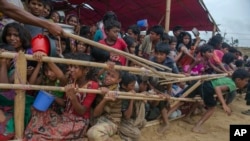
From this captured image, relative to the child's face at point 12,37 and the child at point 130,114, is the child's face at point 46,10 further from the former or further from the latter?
the child at point 130,114

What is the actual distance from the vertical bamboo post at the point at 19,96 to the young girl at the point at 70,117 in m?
0.15

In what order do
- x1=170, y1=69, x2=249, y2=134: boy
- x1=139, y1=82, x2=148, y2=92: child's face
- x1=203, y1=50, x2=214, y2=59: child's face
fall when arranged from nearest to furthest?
x1=139, y1=82, x2=148, y2=92: child's face
x1=170, y1=69, x2=249, y2=134: boy
x1=203, y1=50, x2=214, y2=59: child's face

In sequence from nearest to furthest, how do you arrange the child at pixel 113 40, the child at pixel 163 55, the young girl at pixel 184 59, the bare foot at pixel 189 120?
the child at pixel 113 40 < the child at pixel 163 55 < the bare foot at pixel 189 120 < the young girl at pixel 184 59

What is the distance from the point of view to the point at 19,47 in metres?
2.84

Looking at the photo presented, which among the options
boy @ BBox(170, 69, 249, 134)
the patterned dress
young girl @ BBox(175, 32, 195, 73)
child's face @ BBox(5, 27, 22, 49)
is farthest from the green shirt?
child's face @ BBox(5, 27, 22, 49)

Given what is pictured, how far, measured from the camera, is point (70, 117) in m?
2.77

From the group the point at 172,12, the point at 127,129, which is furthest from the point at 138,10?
the point at 127,129

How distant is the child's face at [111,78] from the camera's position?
3004 mm

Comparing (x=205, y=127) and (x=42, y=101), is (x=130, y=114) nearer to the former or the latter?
(x=42, y=101)

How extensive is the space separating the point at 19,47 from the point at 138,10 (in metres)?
6.89

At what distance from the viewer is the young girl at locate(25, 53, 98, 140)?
259cm

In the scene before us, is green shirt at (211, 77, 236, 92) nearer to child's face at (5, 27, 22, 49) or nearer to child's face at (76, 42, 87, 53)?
child's face at (76, 42, 87, 53)

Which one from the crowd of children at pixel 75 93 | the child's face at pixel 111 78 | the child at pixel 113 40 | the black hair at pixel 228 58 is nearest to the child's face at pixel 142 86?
the crowd of children at pixel 75 93

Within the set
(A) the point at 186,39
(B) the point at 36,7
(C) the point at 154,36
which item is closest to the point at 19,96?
(B) the point at 36,7
